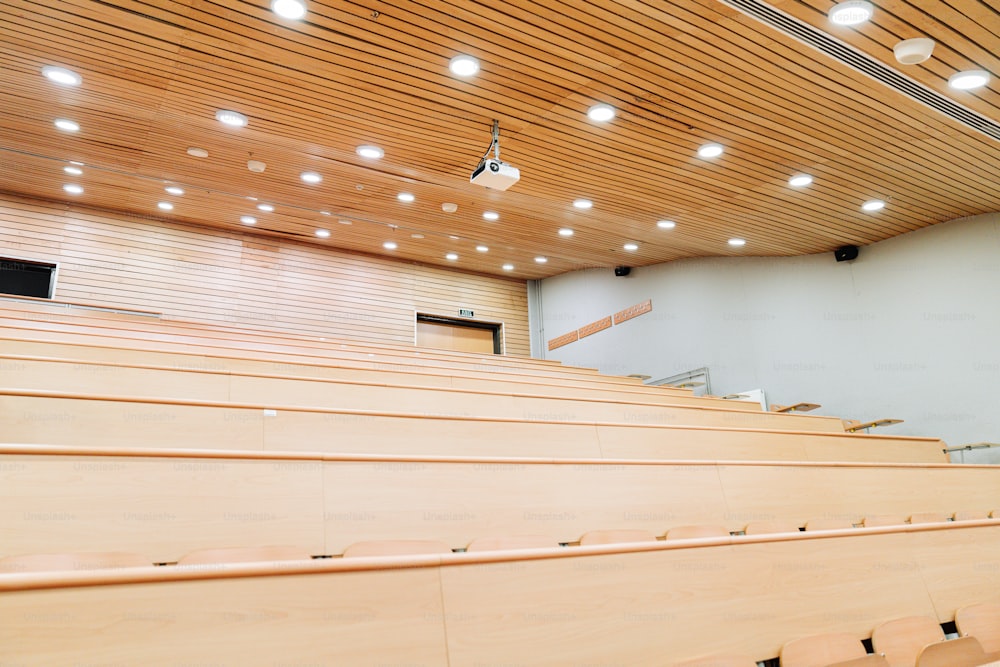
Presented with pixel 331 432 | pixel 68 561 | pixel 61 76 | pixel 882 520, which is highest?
pixel 61 76

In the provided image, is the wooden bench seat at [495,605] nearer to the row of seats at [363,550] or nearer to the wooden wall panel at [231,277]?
the row of seats at [363,550]

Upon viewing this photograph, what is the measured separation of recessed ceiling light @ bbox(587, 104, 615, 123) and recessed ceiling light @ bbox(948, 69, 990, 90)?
103 cm

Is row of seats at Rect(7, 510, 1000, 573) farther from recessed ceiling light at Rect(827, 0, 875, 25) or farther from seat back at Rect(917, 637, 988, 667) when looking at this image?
recessed ceiling light at Rect(827, 0, 875, 25)

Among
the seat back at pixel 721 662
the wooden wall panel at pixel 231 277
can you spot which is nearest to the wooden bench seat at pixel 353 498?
the seat back at pixel 721 662

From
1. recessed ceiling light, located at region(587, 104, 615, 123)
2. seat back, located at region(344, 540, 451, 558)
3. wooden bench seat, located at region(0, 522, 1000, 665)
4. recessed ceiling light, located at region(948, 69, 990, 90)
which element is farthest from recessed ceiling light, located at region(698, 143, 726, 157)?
seat back, located at region(344, 540, 451, 558)

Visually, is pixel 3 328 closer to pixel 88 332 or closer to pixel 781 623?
pixel 88 332

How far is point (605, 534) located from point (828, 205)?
241 centimetres

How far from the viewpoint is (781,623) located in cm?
91

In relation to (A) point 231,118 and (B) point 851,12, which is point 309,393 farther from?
(B) point 851,12

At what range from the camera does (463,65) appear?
1929mm

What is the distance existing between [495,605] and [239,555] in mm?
389

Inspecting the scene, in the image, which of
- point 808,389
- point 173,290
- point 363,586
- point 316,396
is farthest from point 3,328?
point 808,389

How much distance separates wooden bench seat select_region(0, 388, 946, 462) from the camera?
115 centimetres

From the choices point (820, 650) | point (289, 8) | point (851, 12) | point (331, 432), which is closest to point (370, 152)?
point (289, 8)
